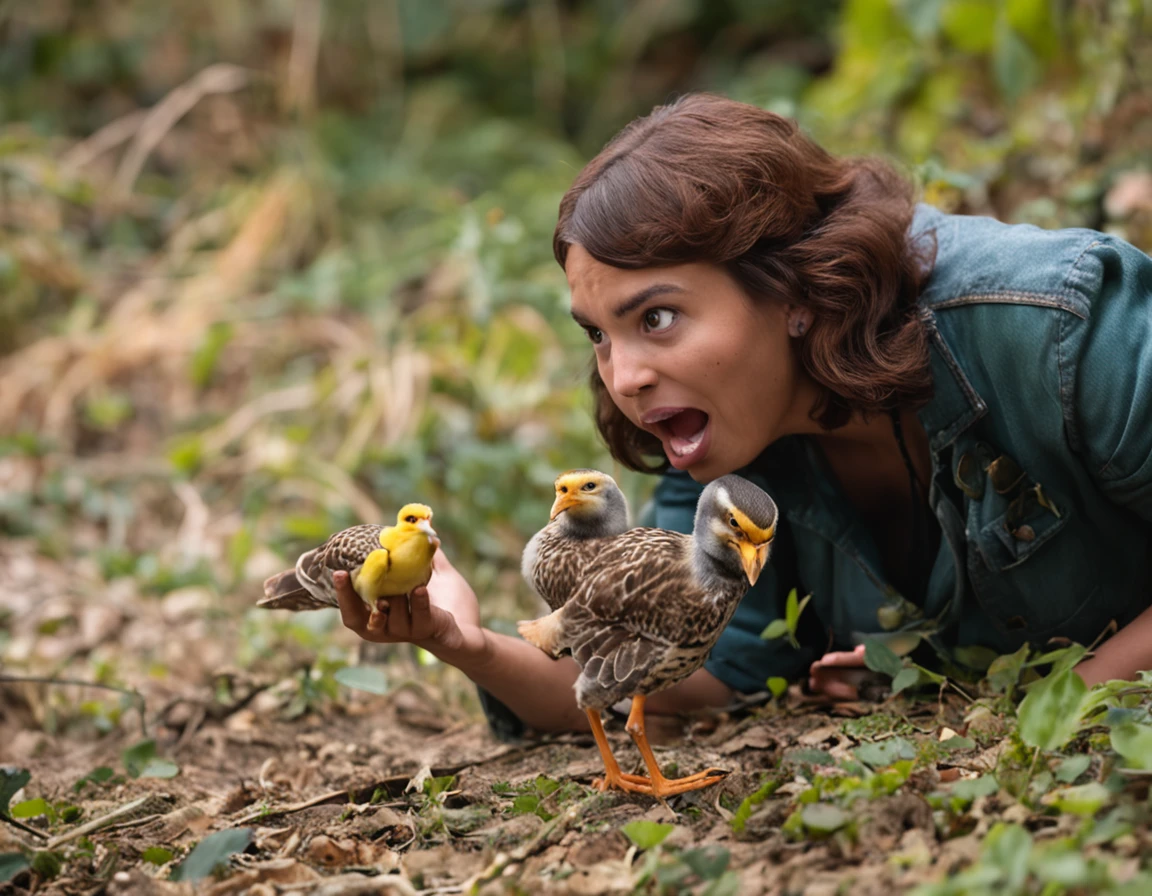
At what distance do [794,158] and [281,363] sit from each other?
4038 millimetres

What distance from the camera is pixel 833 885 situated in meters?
1.85

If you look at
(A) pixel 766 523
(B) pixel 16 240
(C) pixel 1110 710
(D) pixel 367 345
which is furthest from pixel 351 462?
(C) pixel 1110 710

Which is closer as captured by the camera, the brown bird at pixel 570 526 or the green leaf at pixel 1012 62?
the brown bird at pixel 570 526

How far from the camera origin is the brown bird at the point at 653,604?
227 cm

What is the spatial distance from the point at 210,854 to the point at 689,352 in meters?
1.29

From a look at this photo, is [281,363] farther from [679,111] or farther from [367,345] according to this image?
[679,111]

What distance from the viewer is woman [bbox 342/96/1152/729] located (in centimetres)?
252

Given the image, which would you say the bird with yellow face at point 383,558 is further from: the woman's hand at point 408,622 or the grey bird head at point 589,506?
the grey bird head at point 589,506

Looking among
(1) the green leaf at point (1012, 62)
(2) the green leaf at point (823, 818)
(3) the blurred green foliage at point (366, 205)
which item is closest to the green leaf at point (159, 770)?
(2) the green leaf at point (823, 818)

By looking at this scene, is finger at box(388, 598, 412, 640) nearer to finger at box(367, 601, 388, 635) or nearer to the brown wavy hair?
finger at box(367, 601, 388, 635)

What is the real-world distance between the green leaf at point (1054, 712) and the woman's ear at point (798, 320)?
96 cm

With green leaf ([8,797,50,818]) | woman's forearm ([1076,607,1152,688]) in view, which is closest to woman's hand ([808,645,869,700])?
woman's forearm ([1076,607,1152,688])

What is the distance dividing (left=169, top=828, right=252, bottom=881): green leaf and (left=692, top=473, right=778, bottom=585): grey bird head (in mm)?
986

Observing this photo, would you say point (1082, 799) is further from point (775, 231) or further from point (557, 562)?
point (775, 231)
